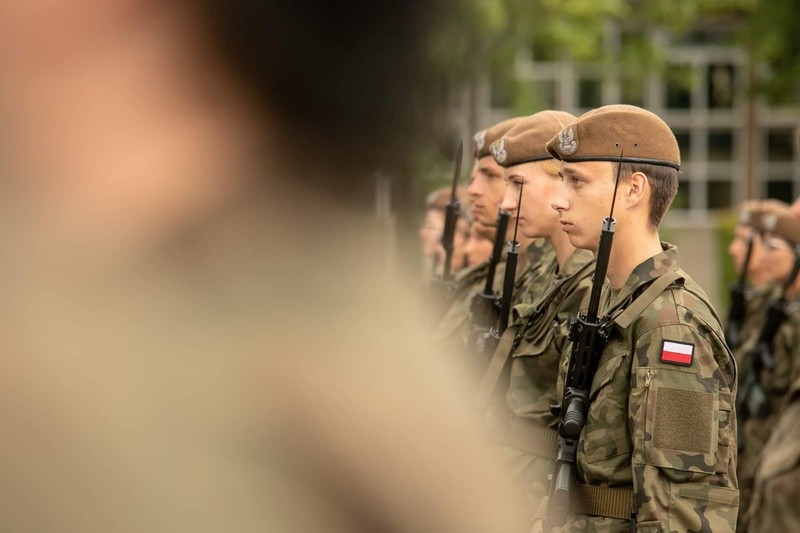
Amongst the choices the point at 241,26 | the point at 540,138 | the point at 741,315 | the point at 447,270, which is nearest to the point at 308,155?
the point at 241,26

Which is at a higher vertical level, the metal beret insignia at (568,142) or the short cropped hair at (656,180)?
the metal beret insignia at (568,142)

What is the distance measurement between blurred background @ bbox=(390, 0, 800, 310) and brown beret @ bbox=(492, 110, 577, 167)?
4.60 m

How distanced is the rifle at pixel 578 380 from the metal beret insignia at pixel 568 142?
0.15m

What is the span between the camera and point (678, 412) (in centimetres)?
237

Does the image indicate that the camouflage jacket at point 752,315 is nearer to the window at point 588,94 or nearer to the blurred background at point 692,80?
the blurred background at point 692,80

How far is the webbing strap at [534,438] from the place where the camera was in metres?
3.29

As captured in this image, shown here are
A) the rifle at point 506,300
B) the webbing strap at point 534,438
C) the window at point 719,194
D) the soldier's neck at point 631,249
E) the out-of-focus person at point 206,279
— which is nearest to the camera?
the out-of-focus person at point 206,279

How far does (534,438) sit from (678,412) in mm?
1035

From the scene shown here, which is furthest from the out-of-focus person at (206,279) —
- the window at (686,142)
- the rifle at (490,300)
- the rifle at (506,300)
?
the window at (686,142)

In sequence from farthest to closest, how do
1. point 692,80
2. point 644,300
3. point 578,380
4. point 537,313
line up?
point 692,80 < point 537,313 < point 578,380 < point 644,300

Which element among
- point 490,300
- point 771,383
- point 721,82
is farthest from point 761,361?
point 721,82

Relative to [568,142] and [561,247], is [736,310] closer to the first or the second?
[561,247]

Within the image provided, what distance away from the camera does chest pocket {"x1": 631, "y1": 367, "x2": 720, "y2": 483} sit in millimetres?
2359

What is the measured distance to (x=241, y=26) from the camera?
77 cm
